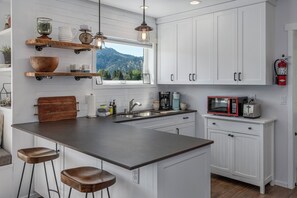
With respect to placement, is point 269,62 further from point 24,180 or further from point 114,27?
point 24,180

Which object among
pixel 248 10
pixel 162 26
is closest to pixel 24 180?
pixel 162 26

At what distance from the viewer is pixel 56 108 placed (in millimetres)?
3414

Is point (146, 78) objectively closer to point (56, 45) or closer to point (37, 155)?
point (56, 45)

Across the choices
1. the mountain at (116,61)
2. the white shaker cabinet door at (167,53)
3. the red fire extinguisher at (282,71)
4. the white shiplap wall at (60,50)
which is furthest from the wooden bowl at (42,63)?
the red fire extinguisher at (282,71)

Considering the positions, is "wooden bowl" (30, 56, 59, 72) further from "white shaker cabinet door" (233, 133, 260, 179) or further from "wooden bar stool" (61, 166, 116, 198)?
"white shaker cabinet door" (233, 133, 260, 179)

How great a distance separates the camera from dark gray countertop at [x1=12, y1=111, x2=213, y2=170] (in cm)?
180

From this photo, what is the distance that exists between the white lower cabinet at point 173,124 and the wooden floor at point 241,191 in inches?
38.0

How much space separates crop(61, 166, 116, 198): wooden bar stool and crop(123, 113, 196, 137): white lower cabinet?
1553 millimetres

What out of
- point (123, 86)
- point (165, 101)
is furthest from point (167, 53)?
point (123, 86)

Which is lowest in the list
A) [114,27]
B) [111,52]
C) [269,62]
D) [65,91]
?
[65,91]

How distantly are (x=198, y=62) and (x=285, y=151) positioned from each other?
181 centimetres

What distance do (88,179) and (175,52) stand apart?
3.11m

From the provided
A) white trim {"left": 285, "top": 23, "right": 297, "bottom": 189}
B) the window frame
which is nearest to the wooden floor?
white trim {"left": 285, "top": 23, "right": 297, "bottom": 189}

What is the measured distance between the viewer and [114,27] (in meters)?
4.12
